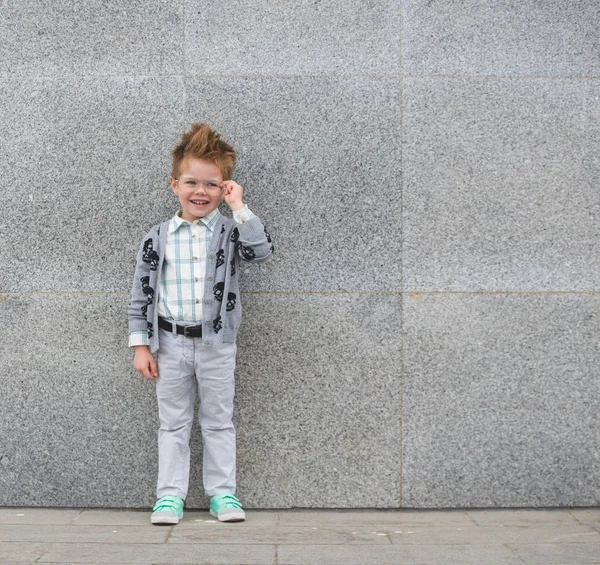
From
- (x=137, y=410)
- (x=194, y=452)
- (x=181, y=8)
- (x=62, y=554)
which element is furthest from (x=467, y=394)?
(x=181, y=8)

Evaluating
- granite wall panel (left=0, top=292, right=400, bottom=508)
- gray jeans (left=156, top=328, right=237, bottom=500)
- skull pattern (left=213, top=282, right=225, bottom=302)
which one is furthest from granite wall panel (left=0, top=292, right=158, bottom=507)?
skull pattern (left=213, top=282, right=225, bottom=302)

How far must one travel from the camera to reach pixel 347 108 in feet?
14.3

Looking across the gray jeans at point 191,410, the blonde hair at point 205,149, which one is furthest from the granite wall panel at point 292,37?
the gray jeans at point 191,410

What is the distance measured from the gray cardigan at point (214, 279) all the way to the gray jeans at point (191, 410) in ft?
0.29

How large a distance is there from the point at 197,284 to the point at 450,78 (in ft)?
5.80

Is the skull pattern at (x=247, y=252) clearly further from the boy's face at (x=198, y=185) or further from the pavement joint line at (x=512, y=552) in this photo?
the pavement joint line at (x=512, y=552)

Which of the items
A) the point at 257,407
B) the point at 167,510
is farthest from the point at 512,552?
the point at 167,510

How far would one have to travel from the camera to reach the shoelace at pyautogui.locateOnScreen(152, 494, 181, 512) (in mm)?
4000

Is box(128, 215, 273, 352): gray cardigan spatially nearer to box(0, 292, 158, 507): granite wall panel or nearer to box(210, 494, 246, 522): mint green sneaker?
box(0, 292, 158, 507): granite wall panel

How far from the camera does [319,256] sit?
4.35 metres

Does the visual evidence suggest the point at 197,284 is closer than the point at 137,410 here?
Yes

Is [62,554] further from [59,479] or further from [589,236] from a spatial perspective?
[589,236]

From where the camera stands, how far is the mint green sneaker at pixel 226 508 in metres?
4.02

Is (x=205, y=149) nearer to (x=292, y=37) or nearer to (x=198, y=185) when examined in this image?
(x=198, y=185)
